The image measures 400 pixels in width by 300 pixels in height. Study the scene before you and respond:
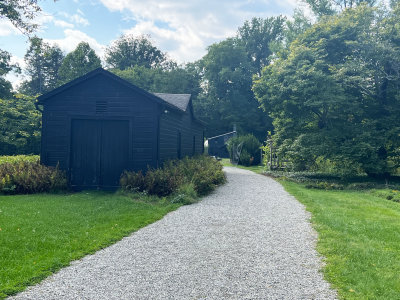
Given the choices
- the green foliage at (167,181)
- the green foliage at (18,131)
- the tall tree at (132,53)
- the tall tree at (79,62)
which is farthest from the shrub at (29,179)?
the tall tree at (132,53)

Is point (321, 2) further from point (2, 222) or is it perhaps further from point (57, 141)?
point (2, 222)

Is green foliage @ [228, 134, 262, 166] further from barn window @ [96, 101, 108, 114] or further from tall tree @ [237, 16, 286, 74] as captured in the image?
tall tree @ [237, 16, 286, 74]

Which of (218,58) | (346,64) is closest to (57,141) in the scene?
(346,64)

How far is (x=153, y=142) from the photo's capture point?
474 inches

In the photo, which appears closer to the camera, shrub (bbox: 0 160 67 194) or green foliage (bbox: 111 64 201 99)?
shrub (bbox: 0 160 67 194)

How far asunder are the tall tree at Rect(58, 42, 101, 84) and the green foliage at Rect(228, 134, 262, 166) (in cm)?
2212

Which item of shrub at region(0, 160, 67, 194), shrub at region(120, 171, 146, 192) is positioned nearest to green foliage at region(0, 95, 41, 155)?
shrub at region(0, 160, 67, 194)

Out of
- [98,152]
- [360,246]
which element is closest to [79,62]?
[98,152]

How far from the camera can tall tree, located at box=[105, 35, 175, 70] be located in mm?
56344

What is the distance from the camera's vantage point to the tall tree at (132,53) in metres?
56.3

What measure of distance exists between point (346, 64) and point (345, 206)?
8.68 m

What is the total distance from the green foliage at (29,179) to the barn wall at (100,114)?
2.65 feet

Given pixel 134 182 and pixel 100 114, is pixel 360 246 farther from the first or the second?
pixel 100 114

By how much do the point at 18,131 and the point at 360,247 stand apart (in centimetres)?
2165
